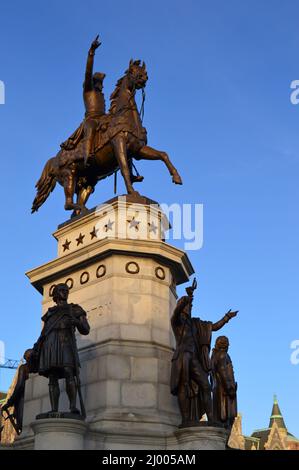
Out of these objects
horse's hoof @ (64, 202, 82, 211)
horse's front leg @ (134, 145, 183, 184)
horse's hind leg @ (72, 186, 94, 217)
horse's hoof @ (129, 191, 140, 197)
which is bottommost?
horse's hoof @ (129, 191, 140, 197)

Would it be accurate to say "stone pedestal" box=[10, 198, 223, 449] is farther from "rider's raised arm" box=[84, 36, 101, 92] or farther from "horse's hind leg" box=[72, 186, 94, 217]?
"rider's raised arm" box=[84, 36, 101, 92]

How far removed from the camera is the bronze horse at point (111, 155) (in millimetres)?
19719

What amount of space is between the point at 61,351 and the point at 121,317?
242 centimetres

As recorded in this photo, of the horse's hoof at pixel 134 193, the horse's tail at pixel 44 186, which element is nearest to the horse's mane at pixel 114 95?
the horse's tail at pixel 44 186

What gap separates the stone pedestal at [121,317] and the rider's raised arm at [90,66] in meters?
4.43

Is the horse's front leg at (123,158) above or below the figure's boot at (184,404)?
above

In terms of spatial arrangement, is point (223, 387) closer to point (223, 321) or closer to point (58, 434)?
point (223, 321)

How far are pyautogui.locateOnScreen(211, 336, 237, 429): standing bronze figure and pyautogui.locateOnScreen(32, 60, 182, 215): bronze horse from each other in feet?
16.0

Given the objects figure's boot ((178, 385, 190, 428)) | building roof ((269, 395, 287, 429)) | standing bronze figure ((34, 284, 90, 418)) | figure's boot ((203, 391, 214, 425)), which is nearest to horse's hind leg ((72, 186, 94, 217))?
standing bronze figure ((34, 284, 90, 418))

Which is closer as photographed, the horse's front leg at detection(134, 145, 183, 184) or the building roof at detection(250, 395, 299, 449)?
the horse's front leg at detection(134, 145, 183, 184)

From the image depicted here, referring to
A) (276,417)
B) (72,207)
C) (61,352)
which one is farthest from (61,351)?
(276,417)

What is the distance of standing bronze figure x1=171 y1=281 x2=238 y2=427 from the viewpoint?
15938 mm

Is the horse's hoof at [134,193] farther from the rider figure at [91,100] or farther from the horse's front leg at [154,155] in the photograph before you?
the rider figure at [91,100]
